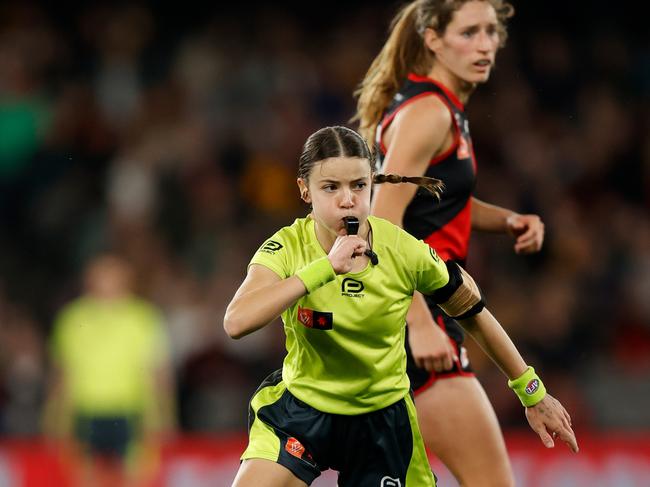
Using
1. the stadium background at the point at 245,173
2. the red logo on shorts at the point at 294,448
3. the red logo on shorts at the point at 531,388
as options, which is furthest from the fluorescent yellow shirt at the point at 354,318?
the stadium background at the point at 245,173

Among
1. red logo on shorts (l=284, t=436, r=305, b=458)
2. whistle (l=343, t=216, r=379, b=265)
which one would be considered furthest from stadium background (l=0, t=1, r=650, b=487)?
whistle (l=343, t=216, r=379, b=265)

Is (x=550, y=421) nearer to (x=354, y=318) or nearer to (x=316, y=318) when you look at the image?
(x=354, y=318)

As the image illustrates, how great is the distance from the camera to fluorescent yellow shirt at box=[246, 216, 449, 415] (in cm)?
375

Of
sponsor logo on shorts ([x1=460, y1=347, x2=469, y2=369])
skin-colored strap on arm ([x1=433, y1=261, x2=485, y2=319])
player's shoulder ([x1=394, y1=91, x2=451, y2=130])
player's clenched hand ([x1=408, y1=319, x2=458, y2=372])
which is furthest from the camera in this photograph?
sponsor logo on shorts ([x1=460, y1=347, x2=469, y2=369])

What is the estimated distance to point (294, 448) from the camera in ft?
12.5

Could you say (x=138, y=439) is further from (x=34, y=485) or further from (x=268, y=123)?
(x=268, y=123)

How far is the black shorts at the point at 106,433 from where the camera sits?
8500 mm

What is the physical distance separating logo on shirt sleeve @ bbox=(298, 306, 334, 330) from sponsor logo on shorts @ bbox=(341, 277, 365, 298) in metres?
0.08

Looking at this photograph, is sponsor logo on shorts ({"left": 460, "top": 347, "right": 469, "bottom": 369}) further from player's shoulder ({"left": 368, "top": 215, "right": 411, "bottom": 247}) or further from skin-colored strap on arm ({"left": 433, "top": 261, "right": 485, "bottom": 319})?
player's shoulder ({"left": 368, "top": 215, "right": 411, "bottom": 247})

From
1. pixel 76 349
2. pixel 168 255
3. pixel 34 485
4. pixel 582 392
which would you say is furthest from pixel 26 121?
pixel 582 392

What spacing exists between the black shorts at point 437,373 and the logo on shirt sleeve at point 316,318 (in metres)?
0.69

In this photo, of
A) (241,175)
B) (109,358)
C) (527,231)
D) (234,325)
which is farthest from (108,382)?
(234,325)

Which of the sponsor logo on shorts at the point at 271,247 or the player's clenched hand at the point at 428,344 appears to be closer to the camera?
the sponsor logo on shorts at the point at 271,247

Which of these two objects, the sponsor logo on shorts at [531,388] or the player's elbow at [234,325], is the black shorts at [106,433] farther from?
the player's elbow at [234,325]
